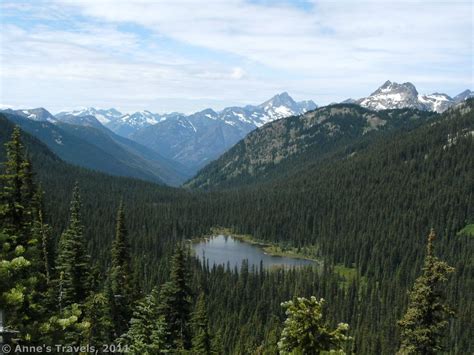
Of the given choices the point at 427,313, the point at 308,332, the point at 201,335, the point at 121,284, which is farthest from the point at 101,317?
the point at 308,332

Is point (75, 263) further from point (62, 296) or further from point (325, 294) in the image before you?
point (325, 294)

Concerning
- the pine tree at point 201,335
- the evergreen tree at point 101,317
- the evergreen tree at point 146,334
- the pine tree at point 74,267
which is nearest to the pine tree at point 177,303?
the pine tree at point 201,335

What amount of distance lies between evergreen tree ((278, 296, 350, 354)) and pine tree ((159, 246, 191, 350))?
115ft

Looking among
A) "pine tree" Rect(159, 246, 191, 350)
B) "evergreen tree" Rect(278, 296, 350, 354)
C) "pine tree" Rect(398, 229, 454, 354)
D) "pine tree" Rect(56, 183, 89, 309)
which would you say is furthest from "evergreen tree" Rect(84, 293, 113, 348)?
"pine tree" Rect(398, 229, 454, 354)

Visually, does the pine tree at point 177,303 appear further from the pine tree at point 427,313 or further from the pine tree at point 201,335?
the pine tree at point 427,313

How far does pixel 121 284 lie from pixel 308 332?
3840 cm

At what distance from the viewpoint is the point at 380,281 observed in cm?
19275

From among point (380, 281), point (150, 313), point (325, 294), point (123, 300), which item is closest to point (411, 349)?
point (150, 313)

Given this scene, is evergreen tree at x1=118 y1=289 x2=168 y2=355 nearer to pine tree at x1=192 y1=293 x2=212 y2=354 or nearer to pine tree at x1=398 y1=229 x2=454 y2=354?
pine tree at x1=398 y1=229 x2=454 y2=354

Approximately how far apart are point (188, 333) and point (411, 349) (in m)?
31.1

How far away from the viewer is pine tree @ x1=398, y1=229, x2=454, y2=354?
32.1 m

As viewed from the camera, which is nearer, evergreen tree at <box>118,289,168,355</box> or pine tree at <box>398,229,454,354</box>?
pine tree at <box>398,229,454,354</box>

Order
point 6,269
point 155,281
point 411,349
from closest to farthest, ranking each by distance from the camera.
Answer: point 6,269
point 411,349
point 155,281

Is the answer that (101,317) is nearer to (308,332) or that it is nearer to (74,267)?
(74,267)
